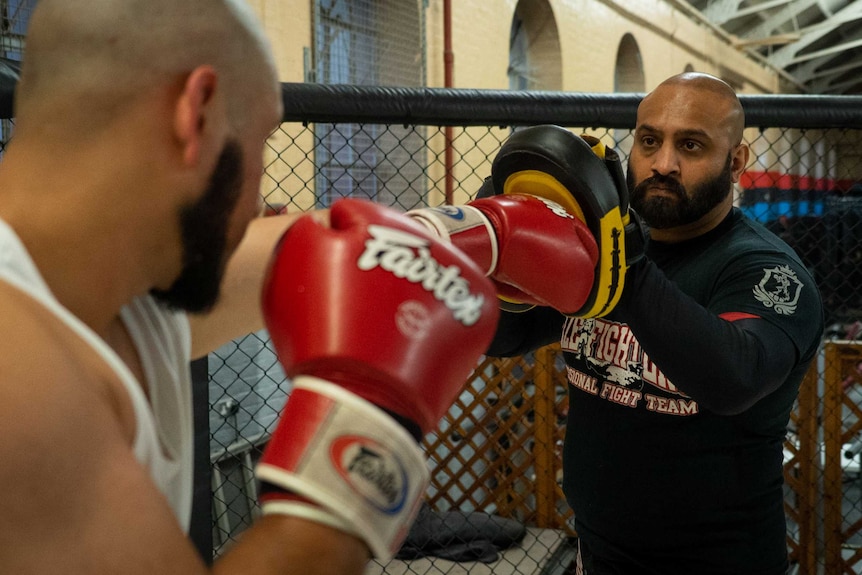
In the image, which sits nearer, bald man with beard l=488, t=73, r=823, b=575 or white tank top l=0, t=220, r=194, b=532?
white tank top l=0, t=220, r=194, b=532

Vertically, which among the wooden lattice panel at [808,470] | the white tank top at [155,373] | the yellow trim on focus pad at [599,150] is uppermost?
the yellow trim on focus pad at [599,150]

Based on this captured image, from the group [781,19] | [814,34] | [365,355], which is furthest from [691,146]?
[814,34]

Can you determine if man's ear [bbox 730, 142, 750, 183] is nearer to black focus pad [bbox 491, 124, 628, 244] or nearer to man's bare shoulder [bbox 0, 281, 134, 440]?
black focus pad [bbox 491, 124, 628, 244]

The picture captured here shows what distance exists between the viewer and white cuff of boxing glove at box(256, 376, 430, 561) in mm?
699

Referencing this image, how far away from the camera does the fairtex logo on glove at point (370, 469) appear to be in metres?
0.71

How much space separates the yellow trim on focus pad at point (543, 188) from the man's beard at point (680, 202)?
38 centimetres

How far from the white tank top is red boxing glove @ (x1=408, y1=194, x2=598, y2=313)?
0.40 m

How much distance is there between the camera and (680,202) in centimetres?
164

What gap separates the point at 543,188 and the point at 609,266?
0.18m

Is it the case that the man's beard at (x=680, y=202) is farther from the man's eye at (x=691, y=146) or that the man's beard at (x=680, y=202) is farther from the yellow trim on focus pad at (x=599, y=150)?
the yellow trim on focus pad at (x=599, y=150)

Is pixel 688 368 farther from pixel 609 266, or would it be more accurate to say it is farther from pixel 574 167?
pixel 574 167

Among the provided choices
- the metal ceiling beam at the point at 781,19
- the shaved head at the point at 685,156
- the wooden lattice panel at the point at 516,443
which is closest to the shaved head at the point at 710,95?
the shaved head at the point at 685,156

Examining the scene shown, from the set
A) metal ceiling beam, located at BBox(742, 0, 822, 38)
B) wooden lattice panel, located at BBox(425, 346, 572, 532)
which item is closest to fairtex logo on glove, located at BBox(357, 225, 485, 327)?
wooden lattice panel, located at BBox(425, 346, 572, 532)

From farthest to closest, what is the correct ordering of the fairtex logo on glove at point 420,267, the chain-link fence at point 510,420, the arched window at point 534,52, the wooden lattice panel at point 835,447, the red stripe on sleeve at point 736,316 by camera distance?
1. the arched window at point 534,52
2. the wooden lattice panel at point 835,447
3. the chain-link fence at point 510,420
4. the red stripe on sleeve at point 736,316
5. the fairtex logo on glove at point 420,267
